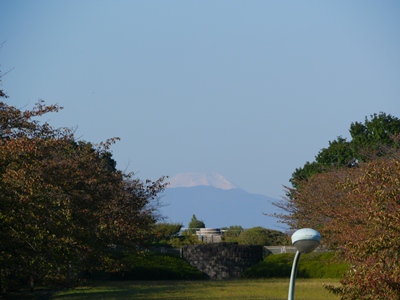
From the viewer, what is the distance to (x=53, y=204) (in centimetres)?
1739

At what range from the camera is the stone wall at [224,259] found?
144 feet

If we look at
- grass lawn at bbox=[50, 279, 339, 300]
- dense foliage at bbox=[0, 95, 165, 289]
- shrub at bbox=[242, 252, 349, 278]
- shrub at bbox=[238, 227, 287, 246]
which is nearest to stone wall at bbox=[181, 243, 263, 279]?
shrub at bbox=[242, 252, 349, 278]

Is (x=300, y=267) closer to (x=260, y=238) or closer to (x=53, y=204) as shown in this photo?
(x=260, y=238)

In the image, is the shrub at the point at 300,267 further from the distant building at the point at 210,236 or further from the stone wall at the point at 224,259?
the distant building at the point at 210,236

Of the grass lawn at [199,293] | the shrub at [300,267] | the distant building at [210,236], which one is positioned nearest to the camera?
the grass lawn at [199,293]

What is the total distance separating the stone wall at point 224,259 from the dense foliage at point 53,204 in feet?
34.6

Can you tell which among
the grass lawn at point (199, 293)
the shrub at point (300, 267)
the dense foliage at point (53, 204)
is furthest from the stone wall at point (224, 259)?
the grass lawn at point (199, 293)

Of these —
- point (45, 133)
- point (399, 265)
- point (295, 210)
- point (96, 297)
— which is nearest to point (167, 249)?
point (295, 210)

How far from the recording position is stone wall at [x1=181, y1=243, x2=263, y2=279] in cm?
4375

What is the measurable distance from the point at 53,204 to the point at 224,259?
90.0 ft

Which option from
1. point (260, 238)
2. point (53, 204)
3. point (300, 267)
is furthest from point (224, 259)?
point (53, 204)

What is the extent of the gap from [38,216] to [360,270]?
716cm

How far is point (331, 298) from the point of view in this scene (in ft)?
80.7

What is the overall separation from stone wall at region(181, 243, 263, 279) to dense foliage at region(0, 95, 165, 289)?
10539mm
